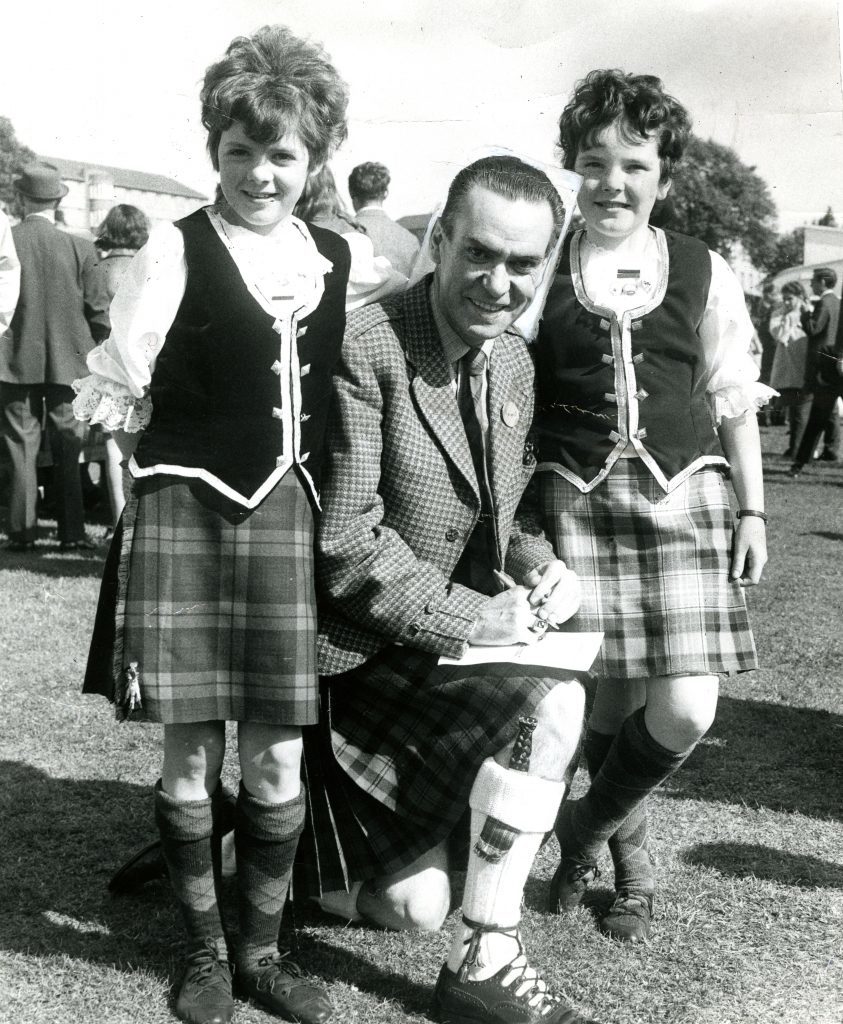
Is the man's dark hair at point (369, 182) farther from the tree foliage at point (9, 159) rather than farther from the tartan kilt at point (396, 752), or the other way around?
A: the tartan kilt at point (396, 752)

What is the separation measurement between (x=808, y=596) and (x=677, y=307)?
426cm

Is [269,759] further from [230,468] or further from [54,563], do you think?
[54,563]

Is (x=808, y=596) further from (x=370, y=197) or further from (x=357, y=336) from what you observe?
(x=357, y=336)

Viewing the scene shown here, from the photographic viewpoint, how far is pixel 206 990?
2287 mm

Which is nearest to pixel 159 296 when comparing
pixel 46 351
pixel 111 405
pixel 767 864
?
pixel 111 405

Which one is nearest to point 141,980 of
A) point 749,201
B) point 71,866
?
Result: point 71,866

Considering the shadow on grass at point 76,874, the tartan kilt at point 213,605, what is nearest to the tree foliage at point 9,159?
the shadow on grass at point 76,874

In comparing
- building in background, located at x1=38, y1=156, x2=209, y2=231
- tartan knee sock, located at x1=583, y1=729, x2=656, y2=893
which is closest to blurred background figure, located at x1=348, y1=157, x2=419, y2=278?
building in background, located at x1=38, y1=156, x2=209, y2=231

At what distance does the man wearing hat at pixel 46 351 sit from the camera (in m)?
6.49

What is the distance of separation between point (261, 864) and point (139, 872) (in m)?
0.63

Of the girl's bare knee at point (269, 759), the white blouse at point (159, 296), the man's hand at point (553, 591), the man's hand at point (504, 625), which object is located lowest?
the girl's bare knee at point (269, 759)

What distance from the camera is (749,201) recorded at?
30031 millimetres

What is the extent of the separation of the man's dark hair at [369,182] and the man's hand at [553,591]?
3.76 metres

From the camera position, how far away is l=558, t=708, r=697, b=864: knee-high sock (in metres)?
2.60
